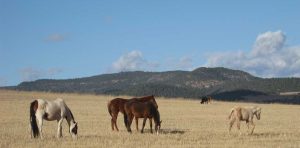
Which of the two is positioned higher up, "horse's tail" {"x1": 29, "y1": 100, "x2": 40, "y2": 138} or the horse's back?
the horse's back

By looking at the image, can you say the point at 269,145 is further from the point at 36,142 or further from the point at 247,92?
the point at 247,92

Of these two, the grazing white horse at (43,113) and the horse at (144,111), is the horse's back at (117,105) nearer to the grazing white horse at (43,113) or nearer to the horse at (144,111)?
the horse at (144,111)

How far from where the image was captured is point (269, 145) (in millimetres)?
19625

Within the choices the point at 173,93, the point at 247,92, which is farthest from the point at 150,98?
the point at 173,93

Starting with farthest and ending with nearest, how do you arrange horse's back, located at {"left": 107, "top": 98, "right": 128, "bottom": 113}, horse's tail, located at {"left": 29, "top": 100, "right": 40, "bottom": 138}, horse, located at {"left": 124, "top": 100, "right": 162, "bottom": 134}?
horse's back, located at {"left": 107, "top": 98, "right": 128, "bottom": 113} → horse, located at {"left": 124, "top": 100, "right": 162, "bottom": 134} → horse's tail, located at {"left": 29, "top": 100, "right": 40, "bottom": 138}

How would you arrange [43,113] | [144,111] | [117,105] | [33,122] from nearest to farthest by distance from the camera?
[33,122], [43,113], [144,111], [117,105]

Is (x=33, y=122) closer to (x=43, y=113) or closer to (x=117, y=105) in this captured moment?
(x=43, y=113)

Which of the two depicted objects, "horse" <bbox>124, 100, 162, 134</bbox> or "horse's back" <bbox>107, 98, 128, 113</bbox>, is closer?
"horse" <bbox>124, 100, 162, 134</bbox>

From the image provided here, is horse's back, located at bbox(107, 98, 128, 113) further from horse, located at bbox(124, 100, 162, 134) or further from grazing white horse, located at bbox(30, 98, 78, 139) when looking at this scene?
grazing white horse, located at bbox(30, 98, 78, 139)

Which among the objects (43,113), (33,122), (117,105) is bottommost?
(33,122)

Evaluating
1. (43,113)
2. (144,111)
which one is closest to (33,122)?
(43,113)

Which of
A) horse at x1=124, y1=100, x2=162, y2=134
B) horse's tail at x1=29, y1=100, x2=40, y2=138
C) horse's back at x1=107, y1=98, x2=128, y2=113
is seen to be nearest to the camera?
horse's tail at x1=29, y1=100, x2=40, y2=138

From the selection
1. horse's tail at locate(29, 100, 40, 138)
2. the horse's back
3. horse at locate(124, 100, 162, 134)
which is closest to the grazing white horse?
horse's tail at locate(29, 100, 40, 138)

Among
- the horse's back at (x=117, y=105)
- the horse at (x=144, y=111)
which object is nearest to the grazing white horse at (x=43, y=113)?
the horse at (x=144, y=111)
